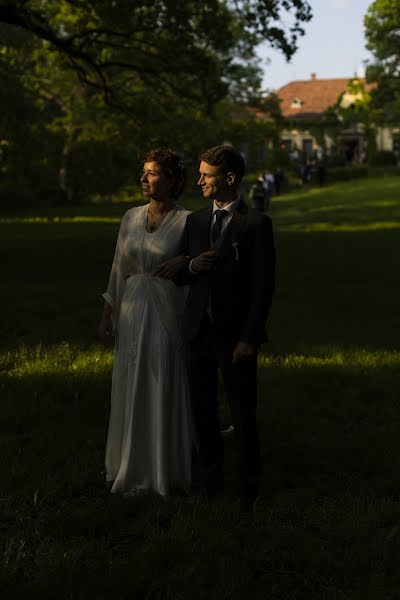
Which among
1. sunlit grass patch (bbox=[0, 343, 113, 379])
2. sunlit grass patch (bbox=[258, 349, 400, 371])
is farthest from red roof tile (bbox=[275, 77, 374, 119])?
sunlit grass patch (bbox=[0, 343, 113, 379])

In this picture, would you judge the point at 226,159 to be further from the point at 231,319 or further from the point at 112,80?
the point at 112,80

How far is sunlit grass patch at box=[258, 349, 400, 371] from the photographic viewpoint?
9891 mm

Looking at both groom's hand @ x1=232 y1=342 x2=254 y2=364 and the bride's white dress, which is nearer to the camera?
groom's hand @ x1=232 y1=342 x2=254 y2=364

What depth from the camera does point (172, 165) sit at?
545 cm

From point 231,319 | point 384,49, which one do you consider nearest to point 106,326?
point 231,319

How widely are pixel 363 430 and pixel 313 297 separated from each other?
25.8 feet

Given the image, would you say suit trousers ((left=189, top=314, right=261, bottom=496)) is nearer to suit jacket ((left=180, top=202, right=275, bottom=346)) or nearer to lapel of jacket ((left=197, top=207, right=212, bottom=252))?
suit jacket ((left=180, top=202, right=275, bottom=346))

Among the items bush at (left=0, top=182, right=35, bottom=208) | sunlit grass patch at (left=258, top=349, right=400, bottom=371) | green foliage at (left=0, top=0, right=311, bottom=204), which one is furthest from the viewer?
bush at (left=0, top=182, right=35, bottom=208)

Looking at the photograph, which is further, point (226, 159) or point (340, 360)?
point (340, 360)

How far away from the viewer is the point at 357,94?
88500 millimetres

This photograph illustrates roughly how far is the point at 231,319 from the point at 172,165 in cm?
103

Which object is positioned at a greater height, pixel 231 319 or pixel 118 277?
pixel 118 277

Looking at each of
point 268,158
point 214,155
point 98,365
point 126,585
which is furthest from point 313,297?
point 268,158

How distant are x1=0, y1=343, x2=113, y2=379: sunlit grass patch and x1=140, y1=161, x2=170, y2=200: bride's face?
12.6ft
